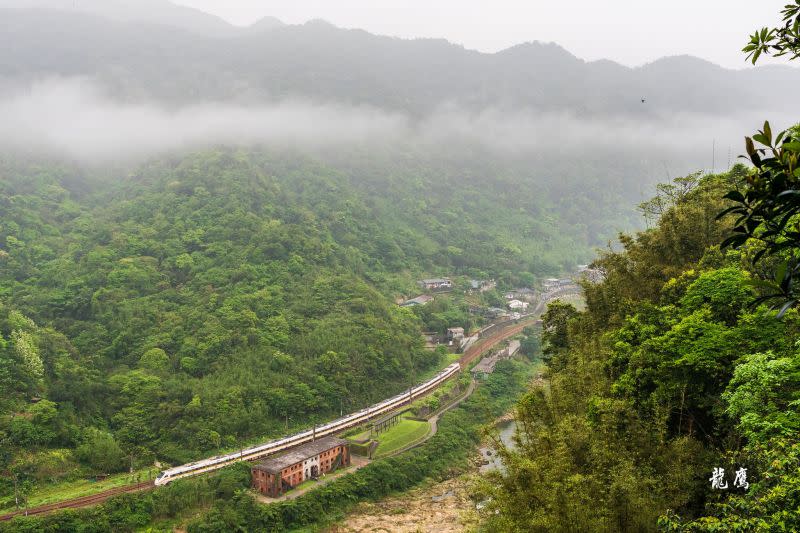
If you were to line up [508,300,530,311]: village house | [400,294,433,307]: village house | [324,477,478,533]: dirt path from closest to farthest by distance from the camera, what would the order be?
[324,477,478,533]: dirt path, [400,294,433,307]: village house, [508,300,530,311]: village house

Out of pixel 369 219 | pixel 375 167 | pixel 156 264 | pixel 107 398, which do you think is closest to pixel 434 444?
pixel 107 398

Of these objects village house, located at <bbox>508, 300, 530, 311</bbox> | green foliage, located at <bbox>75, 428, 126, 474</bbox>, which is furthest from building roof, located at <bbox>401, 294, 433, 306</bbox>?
green foliage, located at <bbox>75, 428, 126, 474</bbox>

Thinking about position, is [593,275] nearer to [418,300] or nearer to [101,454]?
[101,454]

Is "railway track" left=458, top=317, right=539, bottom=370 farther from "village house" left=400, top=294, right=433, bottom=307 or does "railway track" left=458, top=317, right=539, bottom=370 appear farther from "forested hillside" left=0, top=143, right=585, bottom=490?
"village house" left=400, top=294, right=433, bottom=307

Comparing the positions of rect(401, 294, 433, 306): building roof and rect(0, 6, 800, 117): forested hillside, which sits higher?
rect(0, 6, 800, 117): forested hillside

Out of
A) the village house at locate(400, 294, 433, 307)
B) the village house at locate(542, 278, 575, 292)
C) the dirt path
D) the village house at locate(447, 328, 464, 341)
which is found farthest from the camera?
the village house at locate(542, 278, 575, 292)

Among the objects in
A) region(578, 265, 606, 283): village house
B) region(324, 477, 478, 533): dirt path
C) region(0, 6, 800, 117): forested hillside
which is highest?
region(0, 6, 800, 117): forested hillside

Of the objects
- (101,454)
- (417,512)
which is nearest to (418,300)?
(417,512)
